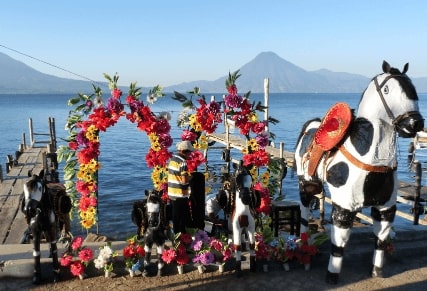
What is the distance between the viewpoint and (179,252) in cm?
661

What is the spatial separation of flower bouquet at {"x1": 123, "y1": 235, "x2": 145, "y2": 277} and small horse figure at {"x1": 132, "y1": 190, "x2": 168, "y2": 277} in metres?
0.17

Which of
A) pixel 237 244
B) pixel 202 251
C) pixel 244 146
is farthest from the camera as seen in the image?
pixel 244 146

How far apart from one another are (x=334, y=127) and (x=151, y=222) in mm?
3431

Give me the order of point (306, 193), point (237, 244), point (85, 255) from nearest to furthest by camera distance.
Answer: point (85, 255)
point (237, 244)
point (306, 193)

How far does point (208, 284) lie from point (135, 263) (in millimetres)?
1356

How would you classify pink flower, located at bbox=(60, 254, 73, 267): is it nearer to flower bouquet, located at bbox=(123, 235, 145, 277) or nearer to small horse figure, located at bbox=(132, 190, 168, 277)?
flower bouquet, located at bbox=(123, 235, 145, 277)

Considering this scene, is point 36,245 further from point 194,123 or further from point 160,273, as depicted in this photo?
point 194,123

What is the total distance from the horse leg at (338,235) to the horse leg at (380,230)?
0.58 m

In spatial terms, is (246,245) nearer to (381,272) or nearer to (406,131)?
(381,272)

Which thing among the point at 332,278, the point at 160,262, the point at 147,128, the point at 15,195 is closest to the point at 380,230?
the point at 332,278

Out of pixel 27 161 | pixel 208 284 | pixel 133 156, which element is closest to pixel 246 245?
pixel 208 284

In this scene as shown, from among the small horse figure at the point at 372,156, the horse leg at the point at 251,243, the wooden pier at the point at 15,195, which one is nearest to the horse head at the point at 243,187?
the horse leg at the point at 251,243

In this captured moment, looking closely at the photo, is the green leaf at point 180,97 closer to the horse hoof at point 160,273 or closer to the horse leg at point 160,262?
the horse leg at point 160,262

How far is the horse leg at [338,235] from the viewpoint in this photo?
19.7 feet
